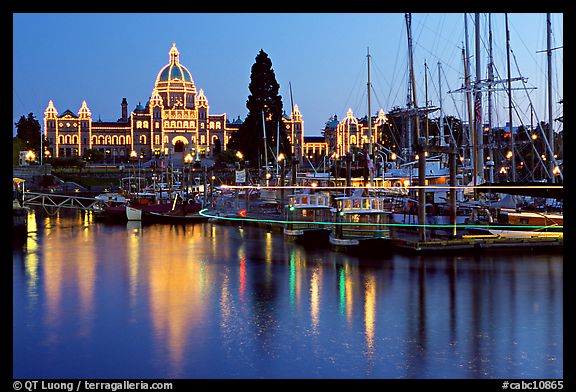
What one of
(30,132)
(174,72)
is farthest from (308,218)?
(174,72)

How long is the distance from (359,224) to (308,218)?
7784 millimetres

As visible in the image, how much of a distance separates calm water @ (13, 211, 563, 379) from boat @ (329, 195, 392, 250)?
50.4 inches

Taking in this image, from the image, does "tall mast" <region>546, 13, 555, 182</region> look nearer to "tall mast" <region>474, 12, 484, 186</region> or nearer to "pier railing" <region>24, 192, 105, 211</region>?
"tall mast" <region>474, 12, 484, 186</region>

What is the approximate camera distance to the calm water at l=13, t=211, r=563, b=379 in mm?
18922

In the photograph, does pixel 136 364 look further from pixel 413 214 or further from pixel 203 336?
pixel 413 214

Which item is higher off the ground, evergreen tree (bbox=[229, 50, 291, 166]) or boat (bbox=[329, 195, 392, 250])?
evergreen tree (bbox=[229, 50, 291, 166])

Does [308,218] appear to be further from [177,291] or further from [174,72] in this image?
[174,72]

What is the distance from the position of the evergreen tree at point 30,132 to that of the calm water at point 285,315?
8347cm

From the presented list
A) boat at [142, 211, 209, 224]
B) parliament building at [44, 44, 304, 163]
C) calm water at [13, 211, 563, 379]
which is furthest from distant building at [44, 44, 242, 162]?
calm water at [13, 211, 563, 379]

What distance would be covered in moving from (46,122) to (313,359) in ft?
570

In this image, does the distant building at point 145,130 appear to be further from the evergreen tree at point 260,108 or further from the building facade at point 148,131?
the evergreen tree at point 260,108

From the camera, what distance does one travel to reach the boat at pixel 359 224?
35875mm

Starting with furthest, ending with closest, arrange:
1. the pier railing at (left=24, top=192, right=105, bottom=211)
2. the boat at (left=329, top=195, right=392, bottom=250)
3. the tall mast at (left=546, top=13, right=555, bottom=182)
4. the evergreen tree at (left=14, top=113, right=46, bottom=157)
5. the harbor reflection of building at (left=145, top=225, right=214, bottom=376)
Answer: the evergreen tree at (left=14, top=113, right=46, bottom=157) < the pier railing at (left=24, top=192, right=105, bottom=211) < the tall mast at (left=546, top=13, right=555, bottom=182) < the boat at (left=329, top=195, right=392, bottom=250) < the harbor reflection of building at (left=145, top=225, right=214, bottom=376)

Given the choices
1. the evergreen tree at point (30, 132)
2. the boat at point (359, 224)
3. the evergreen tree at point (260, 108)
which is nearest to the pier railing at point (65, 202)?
the evergreen tree at point (260, 108)
